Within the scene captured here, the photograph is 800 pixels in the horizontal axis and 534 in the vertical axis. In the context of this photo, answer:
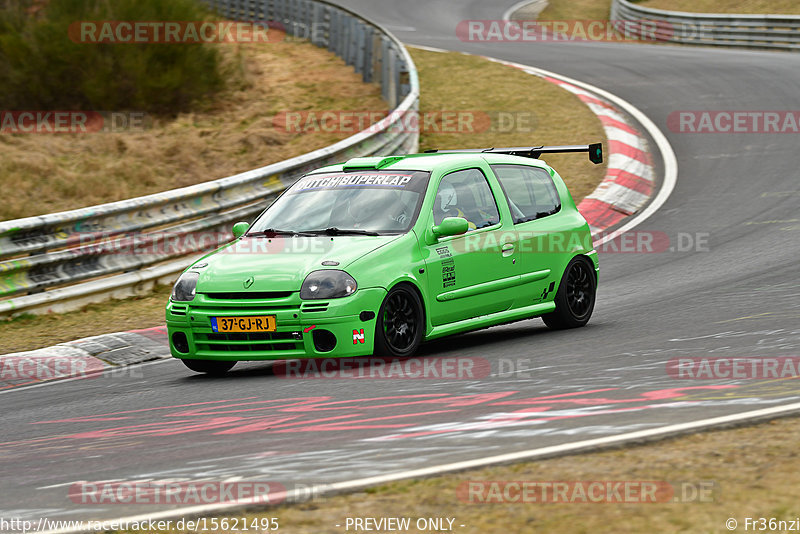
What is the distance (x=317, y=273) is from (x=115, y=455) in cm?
248

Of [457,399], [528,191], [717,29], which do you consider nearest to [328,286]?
[457,399]

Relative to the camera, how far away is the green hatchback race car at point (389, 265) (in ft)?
25.3

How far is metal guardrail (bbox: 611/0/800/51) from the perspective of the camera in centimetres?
3052

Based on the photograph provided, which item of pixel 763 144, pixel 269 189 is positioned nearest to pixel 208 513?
pixel 269 189

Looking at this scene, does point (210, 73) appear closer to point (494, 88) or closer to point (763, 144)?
point (494, 88)

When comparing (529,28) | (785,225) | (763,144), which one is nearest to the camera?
(785,225)

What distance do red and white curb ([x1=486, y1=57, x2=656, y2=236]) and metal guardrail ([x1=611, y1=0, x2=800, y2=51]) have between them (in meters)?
11.5

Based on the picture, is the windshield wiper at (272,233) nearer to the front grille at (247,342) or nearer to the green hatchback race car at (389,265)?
the green hatchback race car at (389,265)

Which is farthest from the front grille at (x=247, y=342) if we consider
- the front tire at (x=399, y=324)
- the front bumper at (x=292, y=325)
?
the front tire at (x=399, y=324)

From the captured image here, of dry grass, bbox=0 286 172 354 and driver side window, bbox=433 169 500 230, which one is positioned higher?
driver side window, bbox=433 169 500 230

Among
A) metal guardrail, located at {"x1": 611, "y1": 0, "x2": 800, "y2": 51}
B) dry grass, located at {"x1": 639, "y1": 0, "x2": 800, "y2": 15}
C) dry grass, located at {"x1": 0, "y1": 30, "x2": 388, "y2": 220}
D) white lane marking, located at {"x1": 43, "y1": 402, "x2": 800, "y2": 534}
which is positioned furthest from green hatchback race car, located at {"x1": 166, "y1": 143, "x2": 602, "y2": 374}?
dry grass, located at {"x1": 639, "y1": 0, "x2": 800, "y2": 15}

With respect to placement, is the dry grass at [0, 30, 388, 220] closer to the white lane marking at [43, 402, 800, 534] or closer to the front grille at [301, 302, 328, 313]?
the front grille at [301, 302, 328, 313]

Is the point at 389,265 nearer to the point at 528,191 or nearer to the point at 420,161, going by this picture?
the point at 420,161

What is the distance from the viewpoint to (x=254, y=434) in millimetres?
5777
